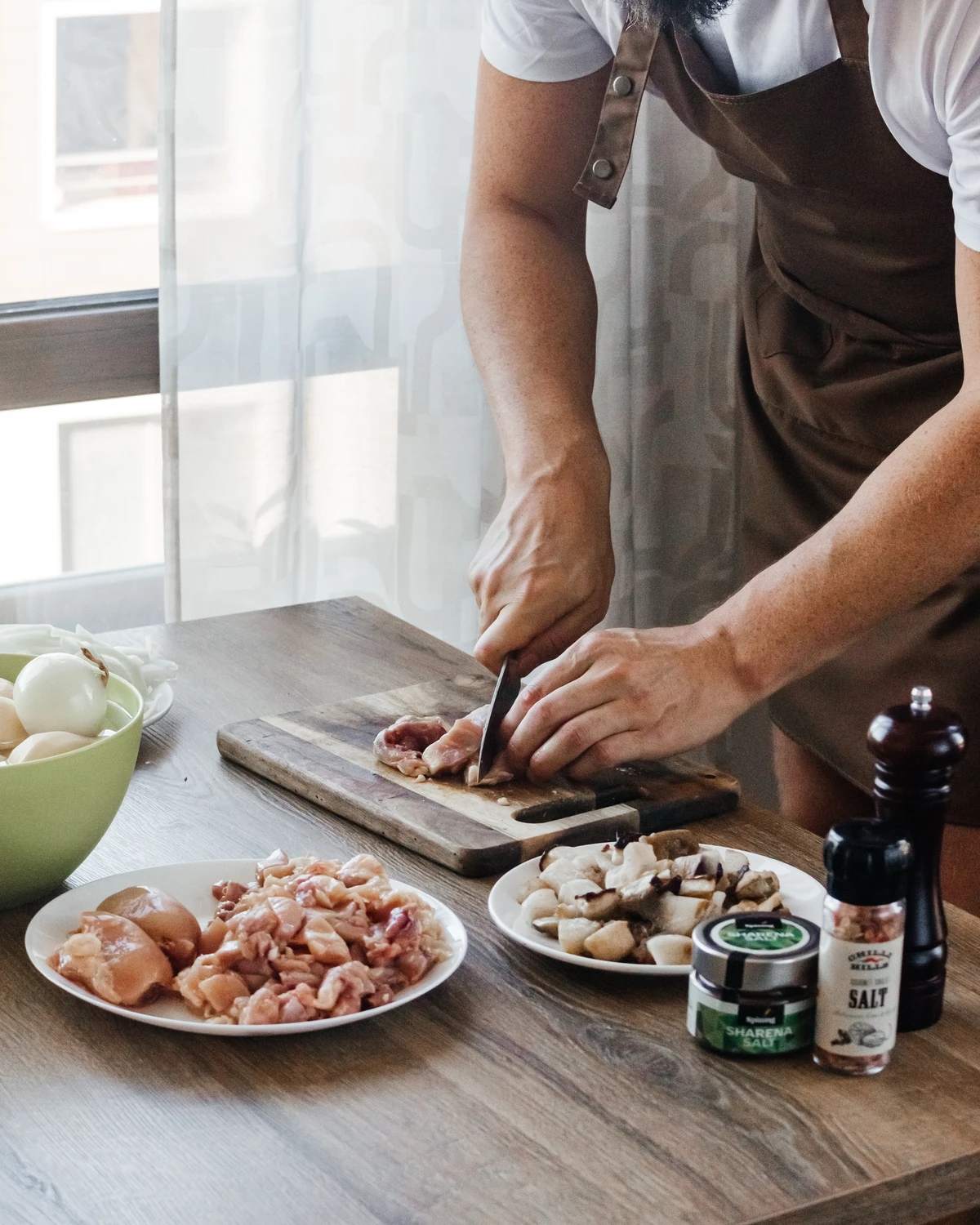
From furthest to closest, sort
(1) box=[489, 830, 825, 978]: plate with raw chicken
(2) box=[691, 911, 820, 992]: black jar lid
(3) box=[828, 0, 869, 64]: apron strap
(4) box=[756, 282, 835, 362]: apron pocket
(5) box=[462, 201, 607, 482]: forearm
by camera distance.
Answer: (4) box=[756, 282, 835, 362]: apron pocket → (5) box=[462, 201, 607, 482]: forearm → (3) box=[828, 0, 869, 64]: apron strap → (1) box=[489, 830, 825, 978]: plate with raw chicken → (2) box=[691, 911, 820, 992]: black jar lid

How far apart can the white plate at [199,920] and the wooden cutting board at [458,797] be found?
0.08 metres

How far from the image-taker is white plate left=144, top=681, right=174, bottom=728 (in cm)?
136

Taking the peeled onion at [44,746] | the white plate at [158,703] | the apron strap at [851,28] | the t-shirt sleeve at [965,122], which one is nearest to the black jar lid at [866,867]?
the peeled onion at [44,746]

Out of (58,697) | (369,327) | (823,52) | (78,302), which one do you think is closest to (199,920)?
(58,697)

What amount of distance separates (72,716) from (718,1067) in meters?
0.49

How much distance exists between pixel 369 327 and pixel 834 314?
30.4 inches

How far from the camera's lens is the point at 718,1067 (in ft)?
2.82

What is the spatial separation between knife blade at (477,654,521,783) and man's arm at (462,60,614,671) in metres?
0.05

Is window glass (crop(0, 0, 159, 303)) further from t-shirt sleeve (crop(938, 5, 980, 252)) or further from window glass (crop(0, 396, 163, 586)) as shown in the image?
t-shirt sleeve (crop(938, 5, 980, 252))

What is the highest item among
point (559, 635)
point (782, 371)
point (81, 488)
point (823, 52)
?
point (823, 52)

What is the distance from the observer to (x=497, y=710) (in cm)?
128

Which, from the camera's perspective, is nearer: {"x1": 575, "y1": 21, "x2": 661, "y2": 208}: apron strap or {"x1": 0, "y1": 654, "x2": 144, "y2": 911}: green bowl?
{"x1": 0, "y1": 654, "x2": 144, "y2": 911}: green bowl

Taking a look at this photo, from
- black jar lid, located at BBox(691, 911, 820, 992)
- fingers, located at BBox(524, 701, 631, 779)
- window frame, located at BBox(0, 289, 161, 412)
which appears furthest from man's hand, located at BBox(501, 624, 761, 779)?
window frame, located at BBox(0, 289, 161, 412)

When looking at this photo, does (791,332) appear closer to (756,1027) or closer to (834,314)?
(834,314)
